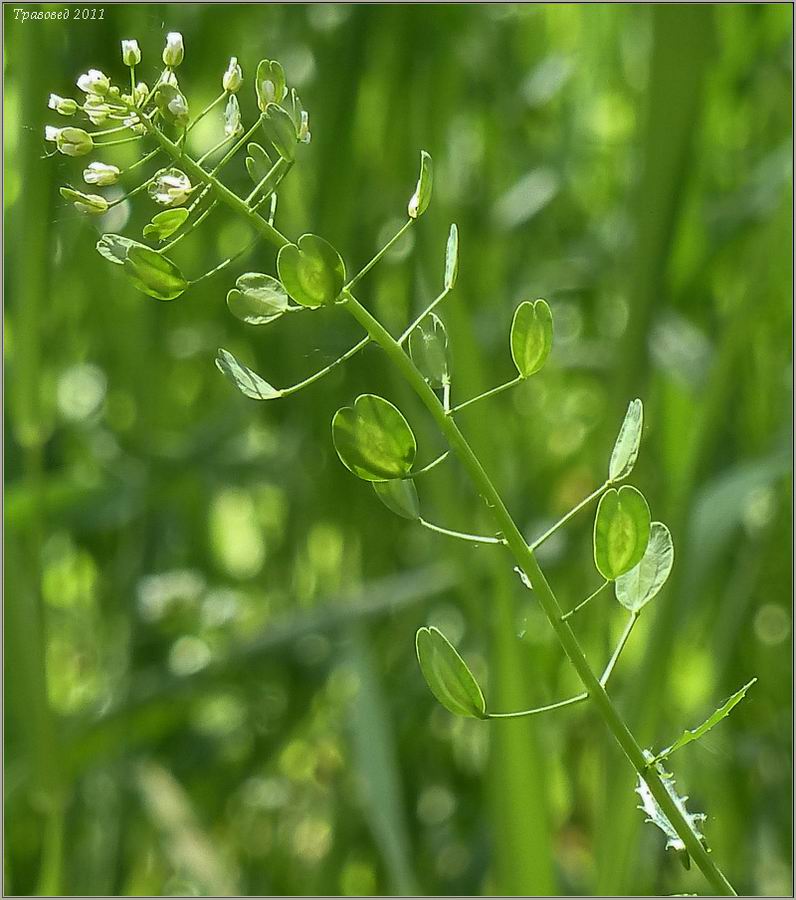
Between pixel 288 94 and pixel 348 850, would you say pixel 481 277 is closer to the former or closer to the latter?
pixel 348 850

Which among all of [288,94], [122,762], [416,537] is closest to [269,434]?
[416,537]

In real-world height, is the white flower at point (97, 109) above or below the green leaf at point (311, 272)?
above

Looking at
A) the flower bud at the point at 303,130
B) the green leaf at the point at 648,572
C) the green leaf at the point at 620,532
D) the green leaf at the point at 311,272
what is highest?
the flower bud at the point at 303,130

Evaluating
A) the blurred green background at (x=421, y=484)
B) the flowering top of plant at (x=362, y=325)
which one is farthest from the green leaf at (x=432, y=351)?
the blurred green background at (x=421, y=484)

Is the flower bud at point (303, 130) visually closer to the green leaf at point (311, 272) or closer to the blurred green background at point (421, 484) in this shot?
the green leaf at point (311, 272)

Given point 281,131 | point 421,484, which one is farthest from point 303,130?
point 421,484

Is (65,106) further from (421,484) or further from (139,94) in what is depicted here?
(421,484)
